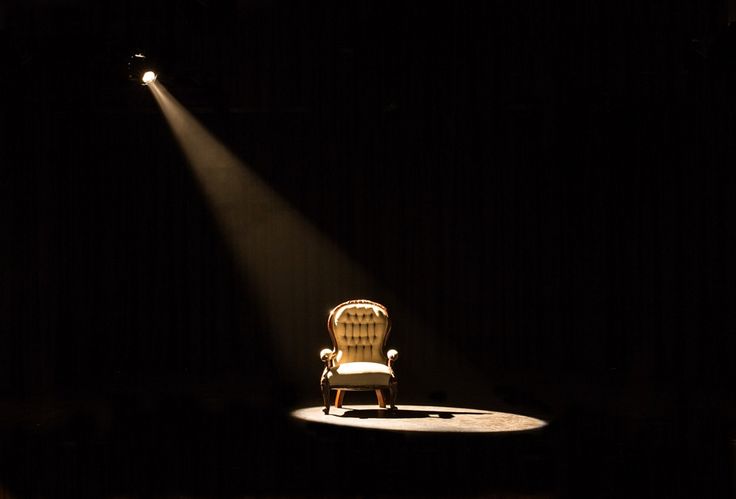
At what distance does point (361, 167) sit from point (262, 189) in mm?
1253

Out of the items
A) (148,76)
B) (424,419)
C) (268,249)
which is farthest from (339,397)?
(148,76)

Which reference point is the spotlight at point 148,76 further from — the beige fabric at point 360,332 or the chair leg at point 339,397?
the chair leg at point 339,397

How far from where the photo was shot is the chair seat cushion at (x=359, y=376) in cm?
600

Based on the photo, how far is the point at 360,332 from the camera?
21.5 ft

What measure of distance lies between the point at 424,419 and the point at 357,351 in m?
1.03

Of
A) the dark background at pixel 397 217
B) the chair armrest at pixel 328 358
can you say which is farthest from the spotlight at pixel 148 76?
the chair armrest at pixel 328 358

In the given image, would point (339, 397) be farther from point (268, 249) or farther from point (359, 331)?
point (268, 249)

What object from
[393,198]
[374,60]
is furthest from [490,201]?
[374,60]

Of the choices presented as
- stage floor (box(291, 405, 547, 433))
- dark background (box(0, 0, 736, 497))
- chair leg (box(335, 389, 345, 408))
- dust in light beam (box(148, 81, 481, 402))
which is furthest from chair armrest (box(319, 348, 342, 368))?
dust in light beam (box(148, 81, 481, 402))

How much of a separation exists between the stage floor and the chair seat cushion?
236 millimetres

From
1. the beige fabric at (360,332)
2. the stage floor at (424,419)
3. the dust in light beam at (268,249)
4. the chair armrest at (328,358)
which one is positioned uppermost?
the dust in light beam at (268,249)

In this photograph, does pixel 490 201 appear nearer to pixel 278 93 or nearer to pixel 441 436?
pixel 278 93

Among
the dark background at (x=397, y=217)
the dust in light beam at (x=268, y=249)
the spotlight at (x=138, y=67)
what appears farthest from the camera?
the dust in light beam at (x=268, y=249)

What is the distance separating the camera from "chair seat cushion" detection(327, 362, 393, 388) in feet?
19.7
